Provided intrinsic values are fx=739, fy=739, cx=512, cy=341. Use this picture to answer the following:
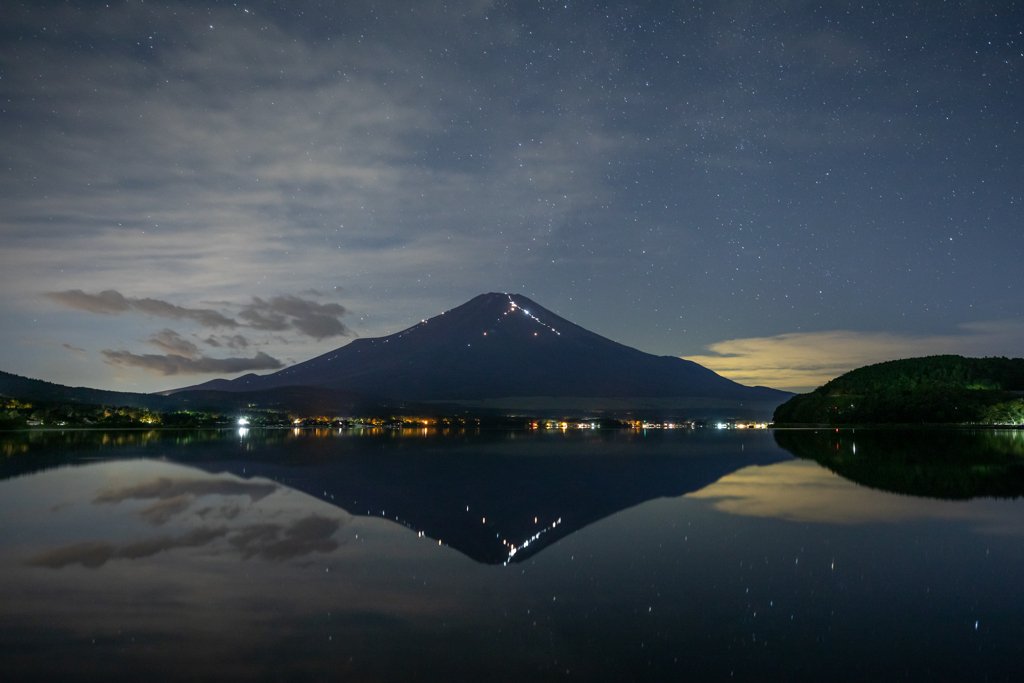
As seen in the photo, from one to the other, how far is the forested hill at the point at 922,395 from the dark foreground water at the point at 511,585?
8121cm

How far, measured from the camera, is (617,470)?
2852 centimetres

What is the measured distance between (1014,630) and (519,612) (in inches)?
206

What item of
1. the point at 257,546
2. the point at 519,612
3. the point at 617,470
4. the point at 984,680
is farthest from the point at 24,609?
the point at 617,470

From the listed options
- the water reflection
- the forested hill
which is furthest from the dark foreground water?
the forested hill

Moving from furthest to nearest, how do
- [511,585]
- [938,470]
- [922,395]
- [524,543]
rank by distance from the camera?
[922,395] < [938,470] < [524,543] < [511,585]

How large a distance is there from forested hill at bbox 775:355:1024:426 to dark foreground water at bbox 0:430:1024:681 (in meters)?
81.2

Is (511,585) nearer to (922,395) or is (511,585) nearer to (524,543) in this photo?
(524,543)

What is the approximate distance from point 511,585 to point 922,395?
102719 millimetres

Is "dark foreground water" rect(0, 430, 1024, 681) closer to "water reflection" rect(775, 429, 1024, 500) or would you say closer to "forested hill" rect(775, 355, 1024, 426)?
"water reflection" rect(775, 429, 1024, 500)

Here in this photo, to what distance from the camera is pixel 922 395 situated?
97.1 metres

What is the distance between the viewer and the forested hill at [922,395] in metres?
90.7

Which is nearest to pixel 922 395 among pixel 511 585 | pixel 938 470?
pixel 938 470

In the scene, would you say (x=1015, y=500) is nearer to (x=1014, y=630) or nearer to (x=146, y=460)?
(x=1014, y=630)

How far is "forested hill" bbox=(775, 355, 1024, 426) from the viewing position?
90.7 metres
